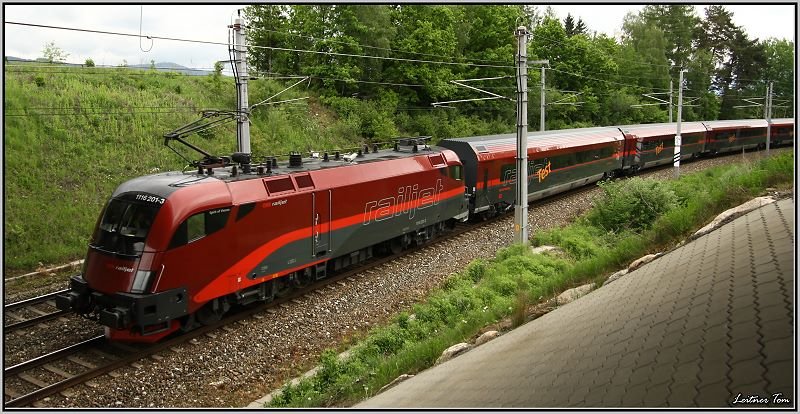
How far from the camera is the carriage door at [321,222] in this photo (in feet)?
48.9

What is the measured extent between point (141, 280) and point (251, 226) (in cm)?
250

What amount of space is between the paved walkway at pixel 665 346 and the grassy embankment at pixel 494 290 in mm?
1092

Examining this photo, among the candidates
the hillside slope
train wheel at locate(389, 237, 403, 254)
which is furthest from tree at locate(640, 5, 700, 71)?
train wheel at locate(389, 237, 403, 254)

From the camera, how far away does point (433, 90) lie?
3916 cm

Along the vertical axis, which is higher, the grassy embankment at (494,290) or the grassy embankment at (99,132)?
the grassy embankment at (99,132)

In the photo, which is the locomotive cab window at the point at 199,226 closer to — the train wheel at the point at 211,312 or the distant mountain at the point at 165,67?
the train wheel at the point at 211,312

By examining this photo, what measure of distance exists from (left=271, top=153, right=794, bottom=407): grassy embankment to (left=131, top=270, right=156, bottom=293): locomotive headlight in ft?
10.7

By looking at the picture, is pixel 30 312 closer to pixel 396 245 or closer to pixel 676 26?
pixel 396 245

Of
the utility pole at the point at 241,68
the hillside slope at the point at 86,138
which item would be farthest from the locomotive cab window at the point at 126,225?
the hillside slope at the point at 86,138

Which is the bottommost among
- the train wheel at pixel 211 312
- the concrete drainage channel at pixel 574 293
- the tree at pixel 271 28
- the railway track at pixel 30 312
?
the railway track at pixel 30 312

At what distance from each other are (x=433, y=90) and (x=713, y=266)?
3205 centimetres

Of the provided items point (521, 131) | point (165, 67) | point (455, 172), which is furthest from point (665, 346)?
point (165, 67)

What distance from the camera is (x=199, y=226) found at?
39.5ft

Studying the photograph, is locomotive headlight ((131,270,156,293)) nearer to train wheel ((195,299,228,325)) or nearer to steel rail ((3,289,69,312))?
train wheel ((195,299,228,325))
